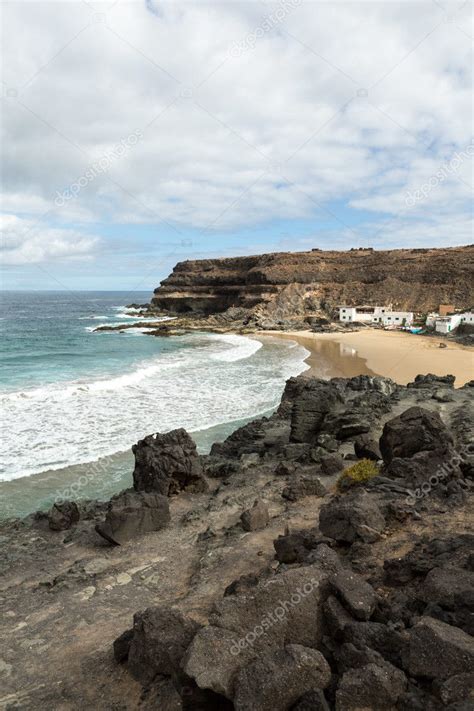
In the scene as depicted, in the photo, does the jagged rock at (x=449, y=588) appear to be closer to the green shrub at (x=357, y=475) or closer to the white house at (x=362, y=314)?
the green shrub at (x=357, y=475)

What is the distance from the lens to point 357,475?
34.9ft

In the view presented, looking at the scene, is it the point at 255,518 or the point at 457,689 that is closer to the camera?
the point at 457,689

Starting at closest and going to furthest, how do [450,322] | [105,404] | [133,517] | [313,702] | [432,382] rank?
[313,702] < [133,517] < [105,404] < [432,382] < [450,322]

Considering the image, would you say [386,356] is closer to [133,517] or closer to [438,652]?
[133,517]

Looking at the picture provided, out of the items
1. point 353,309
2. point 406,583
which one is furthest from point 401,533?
point 353,309

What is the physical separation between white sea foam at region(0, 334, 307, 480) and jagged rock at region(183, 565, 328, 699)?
1094 centimetres

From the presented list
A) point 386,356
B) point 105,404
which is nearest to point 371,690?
point 105,404

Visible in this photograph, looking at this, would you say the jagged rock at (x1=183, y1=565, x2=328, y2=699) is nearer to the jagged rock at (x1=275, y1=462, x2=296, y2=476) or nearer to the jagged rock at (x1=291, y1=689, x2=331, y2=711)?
the jagged rock at (x1=291, y1=689, x2=331, y2=711)

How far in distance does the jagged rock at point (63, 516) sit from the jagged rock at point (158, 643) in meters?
5.98

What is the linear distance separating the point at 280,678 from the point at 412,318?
6861cm

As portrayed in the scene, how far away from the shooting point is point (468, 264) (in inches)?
2906

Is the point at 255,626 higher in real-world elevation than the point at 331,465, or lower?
higher

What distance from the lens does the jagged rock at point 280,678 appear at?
381cm

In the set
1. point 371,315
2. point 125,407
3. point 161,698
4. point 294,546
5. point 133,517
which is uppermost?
point 371,315
